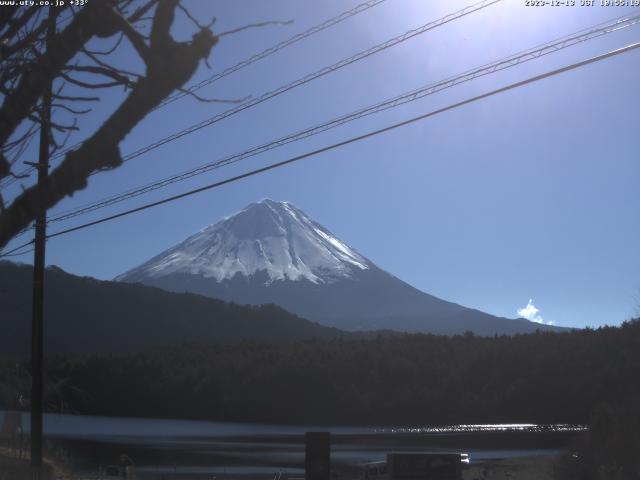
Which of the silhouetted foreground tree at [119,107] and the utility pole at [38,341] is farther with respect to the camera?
the utility pole at [38,341]

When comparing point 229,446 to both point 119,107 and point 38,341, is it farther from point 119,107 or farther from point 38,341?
point 119,107

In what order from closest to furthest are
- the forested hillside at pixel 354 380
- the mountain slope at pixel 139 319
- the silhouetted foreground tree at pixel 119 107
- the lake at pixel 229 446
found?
the silhouetted foreground tree at pixel 119 107 < the lake at pixel 229 446 < the forested hillside at pixel 354 380 < the mountain slope at pixel 139 319

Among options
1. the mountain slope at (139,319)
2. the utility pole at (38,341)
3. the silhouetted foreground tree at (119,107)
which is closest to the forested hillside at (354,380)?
the mountain slope at (139,319)

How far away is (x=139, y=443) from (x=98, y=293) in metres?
63.2

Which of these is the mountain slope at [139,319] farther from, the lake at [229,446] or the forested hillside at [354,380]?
the lake at [229,446]

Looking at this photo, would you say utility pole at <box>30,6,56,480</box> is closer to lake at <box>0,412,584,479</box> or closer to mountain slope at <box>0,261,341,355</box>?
lake at <box>0,412,584,479</box>

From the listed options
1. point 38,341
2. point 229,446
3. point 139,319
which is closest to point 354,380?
point 229,446

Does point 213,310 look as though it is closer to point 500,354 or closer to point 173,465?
point 500,354

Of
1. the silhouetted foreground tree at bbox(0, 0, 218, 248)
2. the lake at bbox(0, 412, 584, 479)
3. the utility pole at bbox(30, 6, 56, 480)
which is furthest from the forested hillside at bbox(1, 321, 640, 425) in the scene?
the silhouetted foreground tree at bbox(0, 0, 218, 248)

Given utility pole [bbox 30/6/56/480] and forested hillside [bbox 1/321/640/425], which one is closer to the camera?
utility pole [bbox 30/6/56/480]

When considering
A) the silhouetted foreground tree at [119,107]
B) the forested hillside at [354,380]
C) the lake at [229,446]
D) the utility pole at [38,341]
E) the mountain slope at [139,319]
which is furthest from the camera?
the mountain slope at [139,319]

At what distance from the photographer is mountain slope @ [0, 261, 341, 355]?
98.6 meters

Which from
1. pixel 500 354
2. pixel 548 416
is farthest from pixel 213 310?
pixel 548 416

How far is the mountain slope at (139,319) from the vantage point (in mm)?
98562
